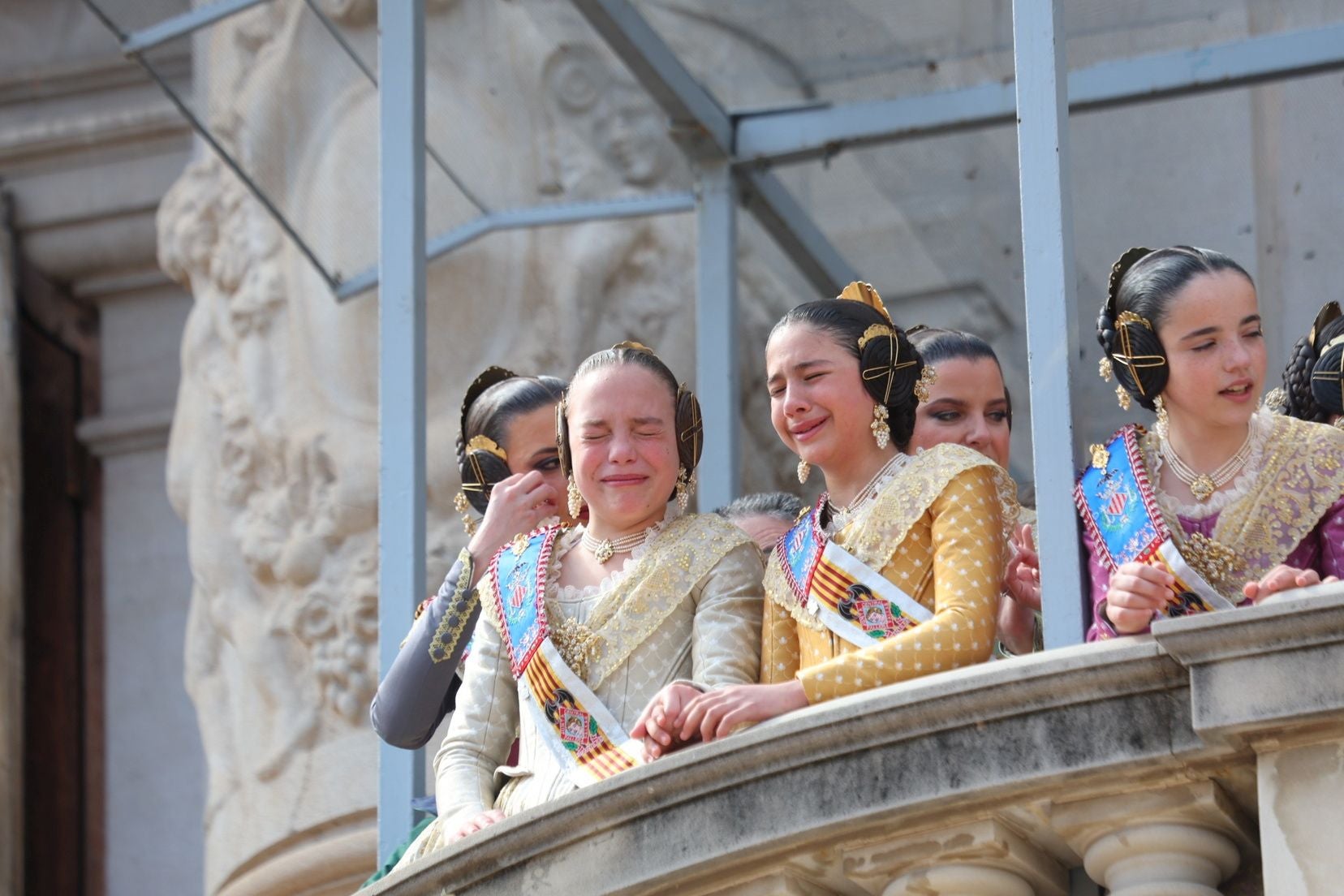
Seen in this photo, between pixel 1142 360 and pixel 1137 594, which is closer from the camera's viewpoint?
pixel 1137 594

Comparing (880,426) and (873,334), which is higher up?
(873,334)

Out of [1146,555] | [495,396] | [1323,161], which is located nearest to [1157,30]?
[1323,161]

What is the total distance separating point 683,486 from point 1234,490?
984 millimetres

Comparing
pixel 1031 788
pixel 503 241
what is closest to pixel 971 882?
pixel 1031 788

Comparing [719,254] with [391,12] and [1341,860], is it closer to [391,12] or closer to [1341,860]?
[391,12]

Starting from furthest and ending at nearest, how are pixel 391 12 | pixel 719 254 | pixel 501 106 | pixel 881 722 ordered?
1. pixel 501 106
2. pixel 719 254
3. pixel 391 12
4. pixel 881 722

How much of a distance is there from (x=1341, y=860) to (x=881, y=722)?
2.33 feet

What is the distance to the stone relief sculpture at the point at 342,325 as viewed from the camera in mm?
7883

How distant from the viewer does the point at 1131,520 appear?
4.41m

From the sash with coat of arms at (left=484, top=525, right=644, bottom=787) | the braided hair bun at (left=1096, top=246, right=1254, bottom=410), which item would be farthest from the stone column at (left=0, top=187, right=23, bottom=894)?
the braided hair bun at (left=1096, top=246, right=1254, bottom=410)

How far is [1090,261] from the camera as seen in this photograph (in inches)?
297

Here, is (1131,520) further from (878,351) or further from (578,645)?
(578,645)

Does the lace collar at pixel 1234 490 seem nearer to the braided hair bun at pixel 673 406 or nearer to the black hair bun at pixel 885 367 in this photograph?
the black hair bun at pixel 885 367

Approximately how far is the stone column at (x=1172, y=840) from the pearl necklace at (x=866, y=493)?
2.45ft
